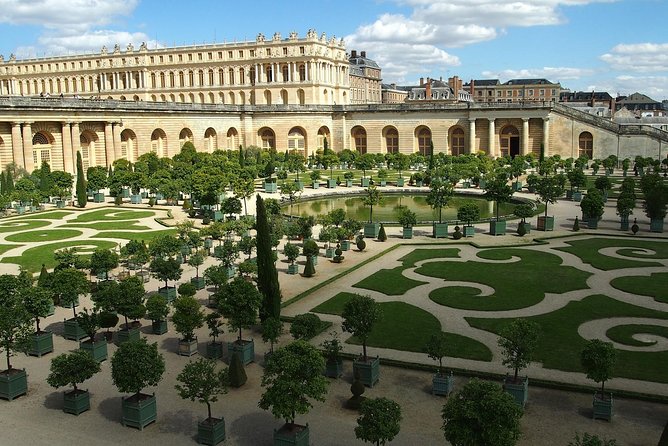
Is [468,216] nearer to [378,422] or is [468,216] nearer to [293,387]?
[293,387]

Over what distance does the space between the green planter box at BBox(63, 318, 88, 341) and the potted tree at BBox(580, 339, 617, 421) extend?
16.0m

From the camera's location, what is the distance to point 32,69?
108375 mm

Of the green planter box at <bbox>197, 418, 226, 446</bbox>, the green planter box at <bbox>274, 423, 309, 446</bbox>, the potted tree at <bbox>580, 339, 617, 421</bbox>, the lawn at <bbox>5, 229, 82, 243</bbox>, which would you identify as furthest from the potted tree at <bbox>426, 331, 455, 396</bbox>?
the lawn at <bbox>5, 229, 82, 243</bbox>

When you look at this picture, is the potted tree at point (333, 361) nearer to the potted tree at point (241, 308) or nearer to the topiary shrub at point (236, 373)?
the topiary shrub at point (236, 373)

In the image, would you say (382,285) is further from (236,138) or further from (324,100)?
(324,100)

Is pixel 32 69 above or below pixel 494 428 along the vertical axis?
above

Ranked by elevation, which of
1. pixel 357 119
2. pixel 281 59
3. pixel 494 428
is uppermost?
pixel 281 59

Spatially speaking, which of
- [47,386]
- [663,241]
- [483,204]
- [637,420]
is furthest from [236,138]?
[637,420]

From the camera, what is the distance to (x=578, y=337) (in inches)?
829

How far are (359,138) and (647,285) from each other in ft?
194

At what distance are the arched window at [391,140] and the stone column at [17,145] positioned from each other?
4239cm

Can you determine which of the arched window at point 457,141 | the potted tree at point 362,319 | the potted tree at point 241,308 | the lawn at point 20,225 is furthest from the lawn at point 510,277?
the arched window at point 457,141

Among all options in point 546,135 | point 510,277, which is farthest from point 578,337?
point 546,135

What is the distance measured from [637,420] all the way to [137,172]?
43.1 m
